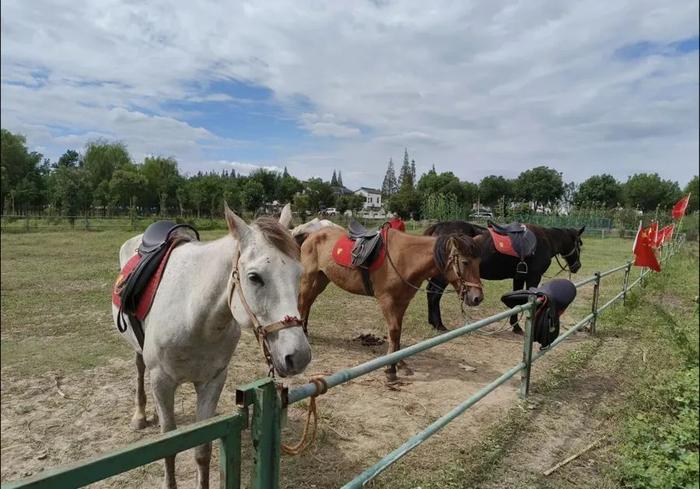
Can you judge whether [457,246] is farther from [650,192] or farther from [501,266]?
[650,192]

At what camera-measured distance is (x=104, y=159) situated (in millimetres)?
36250

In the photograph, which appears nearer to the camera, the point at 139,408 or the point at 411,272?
the point at 139,408

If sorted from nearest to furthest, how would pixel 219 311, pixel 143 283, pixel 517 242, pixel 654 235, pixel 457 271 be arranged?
pixel 219 311 < pixel 143 283 < pixel 457 271 < pixel 517 242 < pixel 654 235

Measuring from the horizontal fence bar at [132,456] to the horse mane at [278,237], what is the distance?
0.89 metres

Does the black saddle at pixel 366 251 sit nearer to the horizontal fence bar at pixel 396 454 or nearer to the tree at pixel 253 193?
the horizontal fence bar at pixel 396 454

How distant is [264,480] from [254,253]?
3.20 ft

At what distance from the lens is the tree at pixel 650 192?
170ft

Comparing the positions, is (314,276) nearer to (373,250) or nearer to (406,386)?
(373,250)

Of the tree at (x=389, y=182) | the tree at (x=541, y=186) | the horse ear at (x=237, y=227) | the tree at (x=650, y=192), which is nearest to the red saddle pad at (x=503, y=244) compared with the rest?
the horse ear at (x=237, y=227)

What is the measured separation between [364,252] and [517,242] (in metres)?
3.04

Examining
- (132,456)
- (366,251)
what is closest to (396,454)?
(132,456)

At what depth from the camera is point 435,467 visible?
3088mm

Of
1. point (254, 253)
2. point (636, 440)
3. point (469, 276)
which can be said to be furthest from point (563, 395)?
point (254, 253)

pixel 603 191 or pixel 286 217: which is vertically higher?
pixel 603 191
